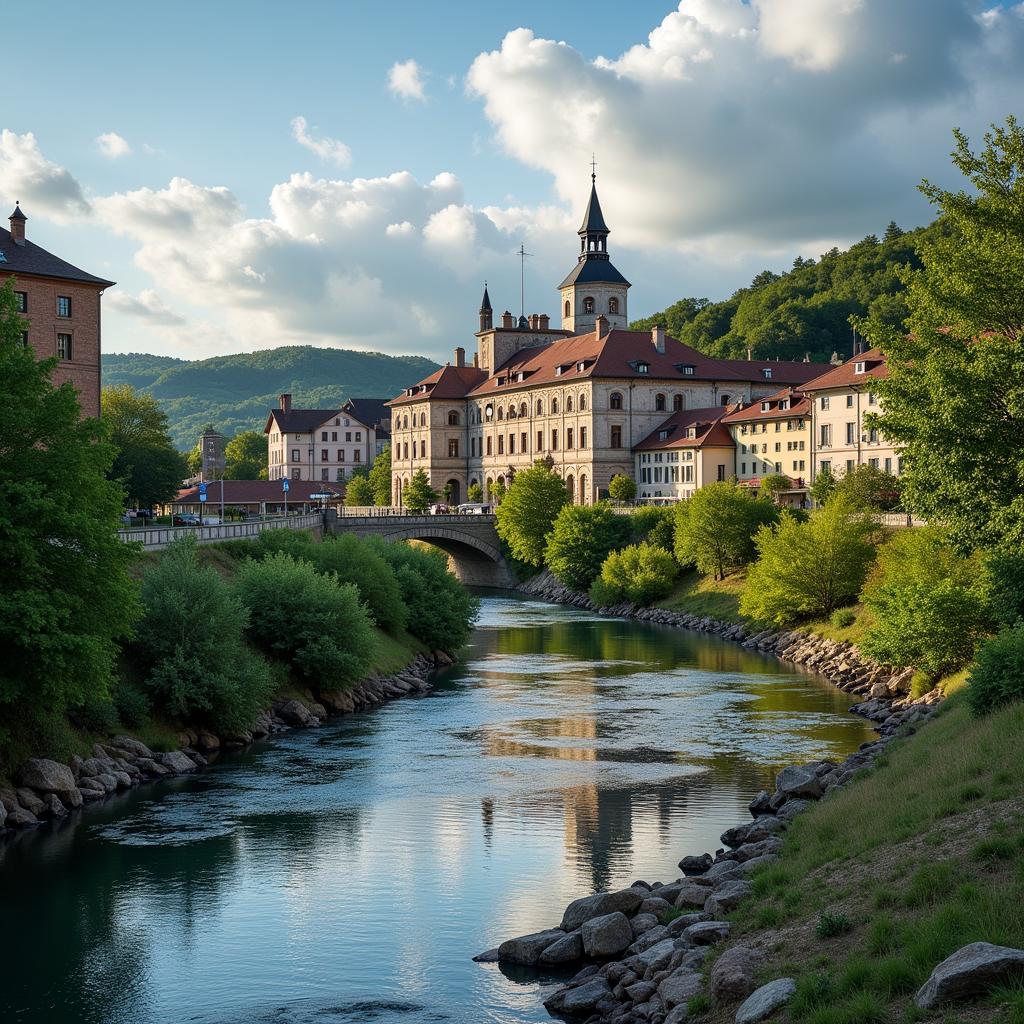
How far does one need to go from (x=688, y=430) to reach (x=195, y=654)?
80.5 m

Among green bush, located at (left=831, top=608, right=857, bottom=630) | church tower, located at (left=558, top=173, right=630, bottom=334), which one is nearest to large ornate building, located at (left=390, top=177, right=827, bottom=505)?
church tower, located at (left=558, top=173, right=630, bottom=334)

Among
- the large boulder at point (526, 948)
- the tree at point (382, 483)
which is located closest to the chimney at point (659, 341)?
the tree at point (382, 483)

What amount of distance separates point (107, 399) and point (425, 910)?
8388cm

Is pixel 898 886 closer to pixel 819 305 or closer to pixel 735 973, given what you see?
pixel 735 973

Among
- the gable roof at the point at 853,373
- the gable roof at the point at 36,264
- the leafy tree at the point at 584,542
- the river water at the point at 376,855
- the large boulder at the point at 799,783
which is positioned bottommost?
the river water at the point at 376,855

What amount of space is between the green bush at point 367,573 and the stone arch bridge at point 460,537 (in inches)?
1511

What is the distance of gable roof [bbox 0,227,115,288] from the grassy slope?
57.8 meters

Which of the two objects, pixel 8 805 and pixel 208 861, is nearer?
pixel 208 861

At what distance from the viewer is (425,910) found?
1006 inches

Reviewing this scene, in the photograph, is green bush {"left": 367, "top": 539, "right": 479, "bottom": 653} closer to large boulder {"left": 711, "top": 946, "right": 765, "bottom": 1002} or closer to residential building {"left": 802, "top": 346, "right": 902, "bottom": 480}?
residential building {"left": 802, "top": 346, "right": 902, "bottom": 480}

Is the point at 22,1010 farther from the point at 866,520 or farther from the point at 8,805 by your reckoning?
the point at 866,520

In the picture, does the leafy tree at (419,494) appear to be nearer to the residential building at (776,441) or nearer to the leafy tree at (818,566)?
the residential building at (776,441)

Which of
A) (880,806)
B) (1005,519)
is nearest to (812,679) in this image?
(1005,519)

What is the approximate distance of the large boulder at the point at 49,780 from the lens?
33.1m
